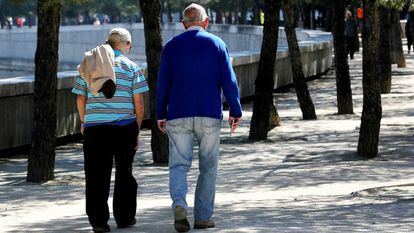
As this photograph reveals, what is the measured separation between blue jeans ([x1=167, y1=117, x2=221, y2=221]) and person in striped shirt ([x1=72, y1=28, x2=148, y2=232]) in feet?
1.44

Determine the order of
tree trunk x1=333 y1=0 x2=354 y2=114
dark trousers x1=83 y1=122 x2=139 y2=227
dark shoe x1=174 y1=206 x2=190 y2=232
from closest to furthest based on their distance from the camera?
1. dark shoe x1=174 y1=206 x2=190 y2=232
2. dark trousers x1=83 y1=122 x2=139 y2=227
3. tree trunk x1=333 y1=0 x2=354 y2=114

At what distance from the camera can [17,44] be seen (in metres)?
93.3

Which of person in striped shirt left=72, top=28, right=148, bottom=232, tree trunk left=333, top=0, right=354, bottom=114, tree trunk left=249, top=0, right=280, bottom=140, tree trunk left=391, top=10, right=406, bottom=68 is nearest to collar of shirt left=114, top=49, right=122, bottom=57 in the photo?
person in striped shirt left=72, top=28, right=148, bottom=232

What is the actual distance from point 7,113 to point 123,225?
30.4 feet

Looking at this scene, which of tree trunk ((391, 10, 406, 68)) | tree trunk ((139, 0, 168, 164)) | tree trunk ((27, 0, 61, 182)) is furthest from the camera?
tree trunk ((391, 10, 406, 68))

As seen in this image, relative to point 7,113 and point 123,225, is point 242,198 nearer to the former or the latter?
point 123,225

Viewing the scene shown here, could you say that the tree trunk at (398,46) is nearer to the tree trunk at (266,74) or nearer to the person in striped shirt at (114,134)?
the tree trunk at (266,74)

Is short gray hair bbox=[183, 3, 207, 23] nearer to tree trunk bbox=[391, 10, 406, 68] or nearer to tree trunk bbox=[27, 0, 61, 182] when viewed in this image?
tree trunk bbox=[27, 0, 61, 182]

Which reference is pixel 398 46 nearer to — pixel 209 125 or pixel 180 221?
pixel 209 125

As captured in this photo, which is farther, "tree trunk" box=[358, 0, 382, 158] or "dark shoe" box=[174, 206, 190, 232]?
"tree trunk" box=[358, 0, 382, 158]

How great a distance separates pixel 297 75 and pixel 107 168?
1529 cm

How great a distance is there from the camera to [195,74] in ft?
32.2

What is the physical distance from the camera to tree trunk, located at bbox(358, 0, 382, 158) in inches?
669

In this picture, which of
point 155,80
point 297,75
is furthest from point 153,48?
point 297,75
